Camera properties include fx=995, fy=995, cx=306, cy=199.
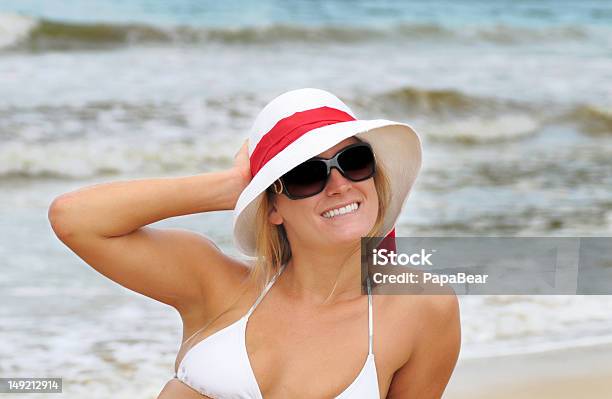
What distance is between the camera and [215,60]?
571 inches

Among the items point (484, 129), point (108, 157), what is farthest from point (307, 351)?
point (484, 129)

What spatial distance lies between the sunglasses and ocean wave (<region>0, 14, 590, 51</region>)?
500 inches

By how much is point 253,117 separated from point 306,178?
8984 mm

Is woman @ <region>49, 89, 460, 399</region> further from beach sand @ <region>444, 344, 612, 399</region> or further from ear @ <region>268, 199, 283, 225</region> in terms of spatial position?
beach sand @ <region>444, 344, 612, 399</region>

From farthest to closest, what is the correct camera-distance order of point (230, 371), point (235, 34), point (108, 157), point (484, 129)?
point (235, 34) → point (484, 129) → point (108, 157) → point (230, 371)

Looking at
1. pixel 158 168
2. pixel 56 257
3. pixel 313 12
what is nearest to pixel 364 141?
pixel 56 257

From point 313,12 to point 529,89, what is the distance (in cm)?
619

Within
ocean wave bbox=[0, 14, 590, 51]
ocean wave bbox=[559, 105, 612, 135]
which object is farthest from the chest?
ocean wave bbox=[0, 14, 590, 51]

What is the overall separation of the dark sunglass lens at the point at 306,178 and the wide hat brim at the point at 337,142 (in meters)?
0.05

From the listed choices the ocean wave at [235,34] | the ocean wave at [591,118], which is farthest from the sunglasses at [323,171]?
the ocean wave at [235,34]

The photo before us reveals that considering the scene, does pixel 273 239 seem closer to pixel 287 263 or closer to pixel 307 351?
pixel 287 263

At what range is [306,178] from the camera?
2.44 metres

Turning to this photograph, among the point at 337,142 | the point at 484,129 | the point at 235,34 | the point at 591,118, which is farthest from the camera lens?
the point at 235,34

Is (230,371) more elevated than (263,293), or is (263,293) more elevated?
(263,293)
